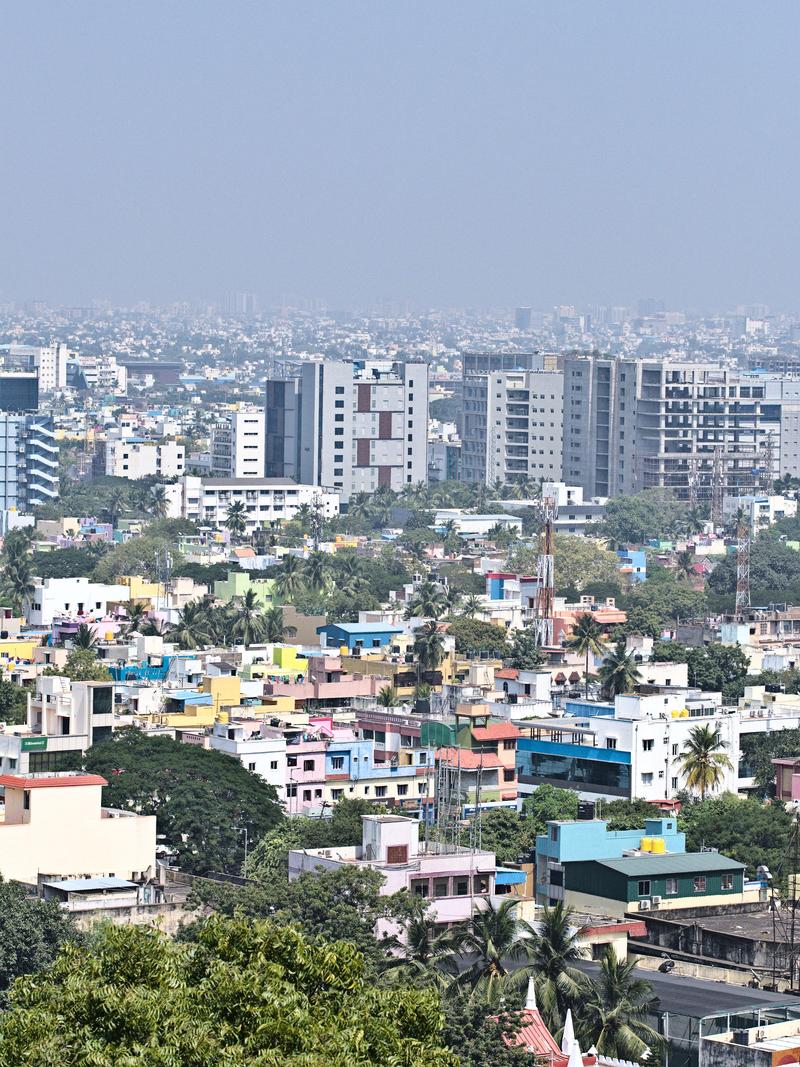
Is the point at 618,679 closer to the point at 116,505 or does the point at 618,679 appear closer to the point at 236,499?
the point at 236,499

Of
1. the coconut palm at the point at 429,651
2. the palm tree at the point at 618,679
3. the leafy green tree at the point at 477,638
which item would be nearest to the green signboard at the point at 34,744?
the palm tree at the point at 618,679

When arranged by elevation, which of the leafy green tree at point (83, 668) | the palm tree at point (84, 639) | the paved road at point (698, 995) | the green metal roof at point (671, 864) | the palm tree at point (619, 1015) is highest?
the palm tree at point (84, 639)

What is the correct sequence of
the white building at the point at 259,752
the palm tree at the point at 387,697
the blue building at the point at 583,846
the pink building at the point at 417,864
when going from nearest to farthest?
1. the pink building at the point at 417,864
2. the blue building at the point at 583,846
3. the white building at the point at 259,752
4. the palm tree at the point at 387,697

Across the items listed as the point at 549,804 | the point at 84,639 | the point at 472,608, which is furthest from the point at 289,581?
the point at 549,804

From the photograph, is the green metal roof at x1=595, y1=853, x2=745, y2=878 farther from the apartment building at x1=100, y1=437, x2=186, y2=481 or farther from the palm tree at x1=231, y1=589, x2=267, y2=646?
the apartment building at x1=100, y1=437, x2=186, y2=481

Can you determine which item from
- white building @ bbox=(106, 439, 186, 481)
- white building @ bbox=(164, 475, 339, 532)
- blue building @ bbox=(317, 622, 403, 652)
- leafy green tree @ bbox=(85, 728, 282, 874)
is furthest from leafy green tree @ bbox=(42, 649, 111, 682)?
white building @ bbox=(106, 439, 186, 481)

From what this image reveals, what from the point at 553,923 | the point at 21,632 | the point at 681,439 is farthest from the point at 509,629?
the point at 681,439

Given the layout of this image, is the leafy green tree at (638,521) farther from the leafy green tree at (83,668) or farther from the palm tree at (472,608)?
the leafy green tree at (83,668)
